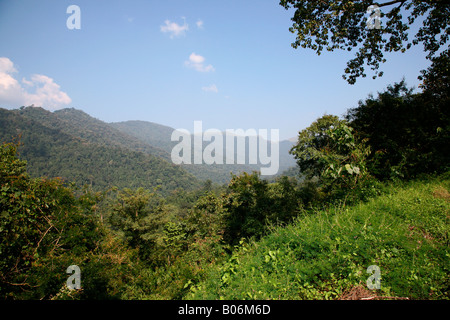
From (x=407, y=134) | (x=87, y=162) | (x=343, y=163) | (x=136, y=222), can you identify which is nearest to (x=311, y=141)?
(x=407, y=134)

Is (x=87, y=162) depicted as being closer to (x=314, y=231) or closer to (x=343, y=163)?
(x=343, y=163)

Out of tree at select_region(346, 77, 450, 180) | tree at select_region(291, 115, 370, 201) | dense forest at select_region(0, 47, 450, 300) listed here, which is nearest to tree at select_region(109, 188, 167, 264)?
dense forest at select_region(0, 47, 450, 300)

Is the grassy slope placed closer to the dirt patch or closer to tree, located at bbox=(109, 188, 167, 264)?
the dirt patch

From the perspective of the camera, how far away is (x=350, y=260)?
2.60 m

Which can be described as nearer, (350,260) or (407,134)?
(350,260)

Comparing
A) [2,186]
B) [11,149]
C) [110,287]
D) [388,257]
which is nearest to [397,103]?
[388,257]

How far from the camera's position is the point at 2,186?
4.62 meters

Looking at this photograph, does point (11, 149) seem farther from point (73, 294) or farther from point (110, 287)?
point (110, 287)

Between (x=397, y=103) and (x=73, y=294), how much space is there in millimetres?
13501

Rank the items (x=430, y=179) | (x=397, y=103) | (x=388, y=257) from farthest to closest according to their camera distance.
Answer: (x=397, y=103)
(x=430, y=179)
(x=388, y=257)

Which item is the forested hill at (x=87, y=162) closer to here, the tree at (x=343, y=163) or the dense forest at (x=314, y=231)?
the dense forest at (x=314, y=231)

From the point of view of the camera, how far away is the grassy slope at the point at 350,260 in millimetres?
2314

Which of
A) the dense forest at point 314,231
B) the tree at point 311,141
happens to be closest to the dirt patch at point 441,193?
the dense forest at point 314,231

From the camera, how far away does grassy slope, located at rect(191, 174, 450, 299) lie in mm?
2314
